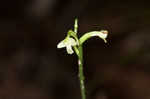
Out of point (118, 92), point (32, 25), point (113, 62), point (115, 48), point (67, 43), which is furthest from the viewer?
point (32, 25)

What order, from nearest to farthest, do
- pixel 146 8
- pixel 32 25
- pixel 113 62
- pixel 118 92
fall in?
pixel 118 92 → pixel 113 62 → pixel 146 8 → pixel 32 25

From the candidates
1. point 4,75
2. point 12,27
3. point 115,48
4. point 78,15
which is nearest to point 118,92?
point 115,48

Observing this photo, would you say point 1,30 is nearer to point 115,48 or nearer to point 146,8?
point 115,48

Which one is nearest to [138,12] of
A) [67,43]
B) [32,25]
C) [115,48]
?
[115,48]

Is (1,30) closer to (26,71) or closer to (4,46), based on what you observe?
(4,46)

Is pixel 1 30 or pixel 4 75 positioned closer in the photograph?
pixel 4 75

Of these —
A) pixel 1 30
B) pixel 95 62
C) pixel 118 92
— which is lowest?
pixel 118 92

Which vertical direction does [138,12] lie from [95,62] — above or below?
above
